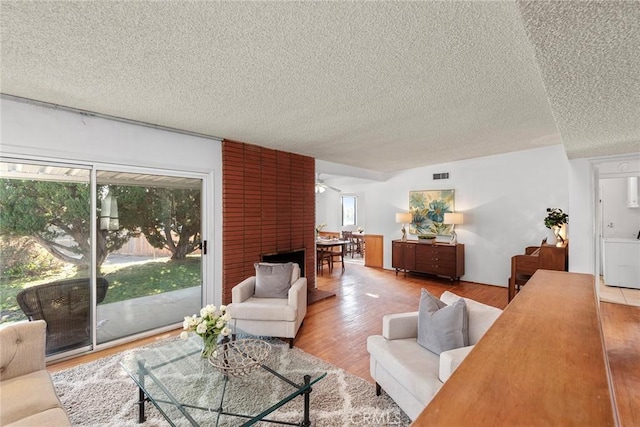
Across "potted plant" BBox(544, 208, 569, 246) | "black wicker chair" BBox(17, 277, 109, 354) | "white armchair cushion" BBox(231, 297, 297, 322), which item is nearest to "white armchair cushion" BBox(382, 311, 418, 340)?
"white armchair cushion" BBox(231, 297, 297, 322)

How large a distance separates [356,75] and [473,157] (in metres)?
4.24

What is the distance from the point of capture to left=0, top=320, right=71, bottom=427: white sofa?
1.45m

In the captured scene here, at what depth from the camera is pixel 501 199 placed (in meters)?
5.33

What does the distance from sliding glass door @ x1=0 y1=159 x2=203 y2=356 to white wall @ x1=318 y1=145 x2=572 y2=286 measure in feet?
16.1

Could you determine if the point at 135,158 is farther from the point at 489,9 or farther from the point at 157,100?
the point at 489,9

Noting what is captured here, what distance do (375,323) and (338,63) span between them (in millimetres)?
3056

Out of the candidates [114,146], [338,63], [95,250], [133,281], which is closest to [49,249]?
[95,250]

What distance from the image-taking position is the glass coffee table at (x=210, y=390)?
1641 millimetres

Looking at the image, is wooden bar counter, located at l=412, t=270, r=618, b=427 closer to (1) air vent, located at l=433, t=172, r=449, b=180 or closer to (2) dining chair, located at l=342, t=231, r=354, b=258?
(1) air vent, located at l=433, t=172, r=449, b=180

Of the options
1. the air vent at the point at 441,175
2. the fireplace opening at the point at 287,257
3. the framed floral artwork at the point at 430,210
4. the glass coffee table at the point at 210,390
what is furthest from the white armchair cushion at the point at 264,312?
the air vent at the point at 441,175

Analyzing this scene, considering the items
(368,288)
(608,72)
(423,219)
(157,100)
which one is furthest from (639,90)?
(423,219)

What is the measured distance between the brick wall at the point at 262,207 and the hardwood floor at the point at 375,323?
1005 millimetres

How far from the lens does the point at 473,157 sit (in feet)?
17.8

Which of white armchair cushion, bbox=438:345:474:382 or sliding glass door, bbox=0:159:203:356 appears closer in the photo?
white armchair cushion, bbox=438:345:474:382
